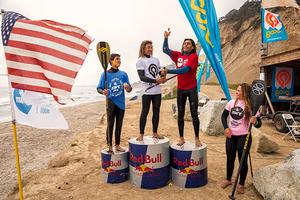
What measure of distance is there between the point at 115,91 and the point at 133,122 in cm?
809

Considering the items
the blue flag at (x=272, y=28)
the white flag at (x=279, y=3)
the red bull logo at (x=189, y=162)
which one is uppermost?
the white flag at (x=279, y=3)

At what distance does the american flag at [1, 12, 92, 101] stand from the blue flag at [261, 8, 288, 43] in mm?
10170

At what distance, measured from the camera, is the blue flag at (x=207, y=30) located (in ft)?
15.4

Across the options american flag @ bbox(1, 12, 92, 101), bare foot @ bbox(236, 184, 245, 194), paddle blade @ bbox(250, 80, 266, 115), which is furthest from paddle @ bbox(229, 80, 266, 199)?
american flag @ bbox(1, 12, 92, 101)

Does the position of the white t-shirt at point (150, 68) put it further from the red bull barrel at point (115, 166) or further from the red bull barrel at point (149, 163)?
the red bull barrel at point (115, 166)

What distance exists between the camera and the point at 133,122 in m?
13.3

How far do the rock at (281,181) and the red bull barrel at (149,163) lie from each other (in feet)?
5.74

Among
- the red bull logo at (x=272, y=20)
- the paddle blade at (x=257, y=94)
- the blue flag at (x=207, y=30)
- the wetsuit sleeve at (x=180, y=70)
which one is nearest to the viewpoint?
the paddle blade at (x=257, y=94)

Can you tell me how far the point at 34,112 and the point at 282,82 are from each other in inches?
481

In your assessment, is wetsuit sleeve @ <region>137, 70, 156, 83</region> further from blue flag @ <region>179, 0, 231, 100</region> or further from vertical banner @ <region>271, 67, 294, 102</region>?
vertical banner @ <region>271, 67, 294, 102</region>

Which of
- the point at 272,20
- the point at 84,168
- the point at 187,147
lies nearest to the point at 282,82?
the point at 272,20

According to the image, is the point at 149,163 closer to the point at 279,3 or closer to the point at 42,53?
the point at 42,53

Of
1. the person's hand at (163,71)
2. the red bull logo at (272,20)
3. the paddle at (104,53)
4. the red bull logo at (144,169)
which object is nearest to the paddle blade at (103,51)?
the paddle at (104,53)

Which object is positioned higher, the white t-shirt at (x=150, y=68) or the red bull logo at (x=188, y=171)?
the white t-shirt at (x=150, y=68)
